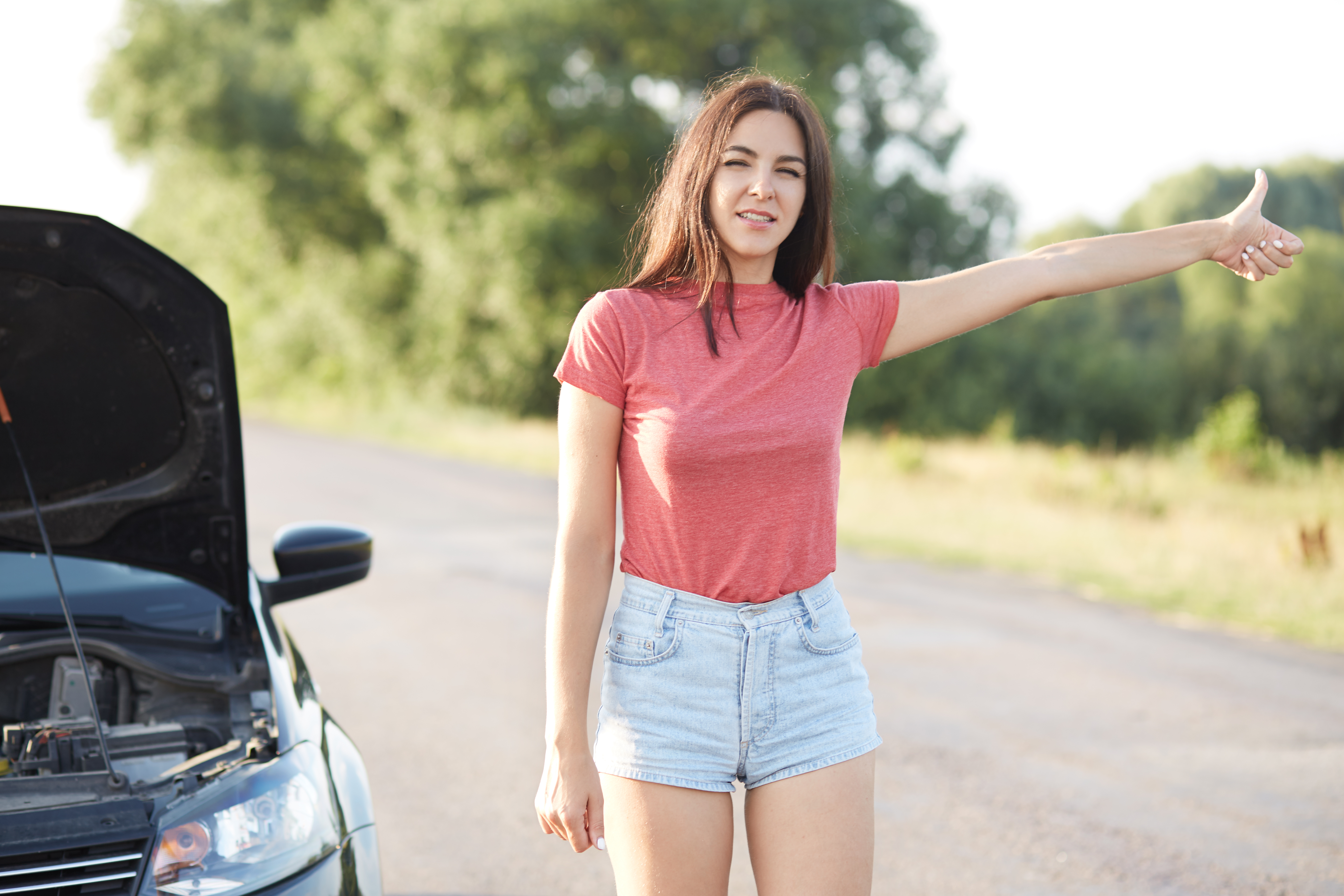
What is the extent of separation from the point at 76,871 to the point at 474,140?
26.3 m

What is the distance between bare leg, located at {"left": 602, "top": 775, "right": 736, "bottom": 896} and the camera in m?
1.96

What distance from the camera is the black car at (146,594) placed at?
2.31m

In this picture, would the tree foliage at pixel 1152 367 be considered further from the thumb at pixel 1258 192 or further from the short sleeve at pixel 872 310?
the short sleeve at pixel 872 310

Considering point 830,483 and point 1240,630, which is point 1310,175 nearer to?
point 1240,630

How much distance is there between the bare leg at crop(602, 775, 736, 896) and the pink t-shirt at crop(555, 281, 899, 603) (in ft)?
1.10

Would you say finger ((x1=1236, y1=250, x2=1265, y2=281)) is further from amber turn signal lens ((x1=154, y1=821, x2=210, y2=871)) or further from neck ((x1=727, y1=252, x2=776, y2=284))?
amber turn signal lens ((x1=154, y1=821, x2=210, y2=871))

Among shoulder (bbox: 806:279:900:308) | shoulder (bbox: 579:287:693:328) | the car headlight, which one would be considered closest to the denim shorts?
shoulder (bbox: 579:287:693:328)

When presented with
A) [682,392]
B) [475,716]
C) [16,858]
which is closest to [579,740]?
[682,392]

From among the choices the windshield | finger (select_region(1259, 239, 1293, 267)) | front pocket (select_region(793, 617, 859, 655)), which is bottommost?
the windshield

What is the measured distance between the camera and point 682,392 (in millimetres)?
1987

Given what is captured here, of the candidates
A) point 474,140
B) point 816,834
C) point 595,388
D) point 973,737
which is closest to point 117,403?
point 595,388

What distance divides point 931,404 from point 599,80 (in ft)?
42.2

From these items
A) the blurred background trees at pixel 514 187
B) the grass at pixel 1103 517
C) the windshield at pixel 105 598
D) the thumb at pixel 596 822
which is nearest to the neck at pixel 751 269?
the thumb at pixel 596 822

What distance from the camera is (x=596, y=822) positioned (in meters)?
2.02
